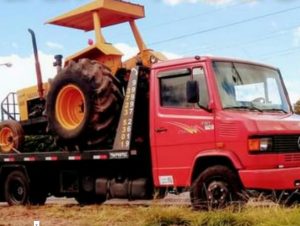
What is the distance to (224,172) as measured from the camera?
9812mm

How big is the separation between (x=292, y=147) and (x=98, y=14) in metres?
5.18

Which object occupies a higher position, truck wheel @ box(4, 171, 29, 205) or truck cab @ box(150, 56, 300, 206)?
truck cab @ box(150, 56, 300, 206)

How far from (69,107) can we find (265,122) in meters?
4.31

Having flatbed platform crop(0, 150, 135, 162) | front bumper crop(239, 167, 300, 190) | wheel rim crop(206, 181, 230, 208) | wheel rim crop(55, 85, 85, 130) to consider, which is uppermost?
wheel rim crop(55, 85, 85, 130)

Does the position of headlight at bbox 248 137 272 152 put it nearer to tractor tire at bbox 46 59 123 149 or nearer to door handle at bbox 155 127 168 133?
door handle at bbox 155 127 168 133

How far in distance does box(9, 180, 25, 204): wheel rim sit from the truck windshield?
5728mm

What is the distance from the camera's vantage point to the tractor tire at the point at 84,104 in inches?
462

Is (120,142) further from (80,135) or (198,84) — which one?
(198,84)

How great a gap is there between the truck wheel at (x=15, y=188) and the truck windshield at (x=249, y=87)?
555 centimetres

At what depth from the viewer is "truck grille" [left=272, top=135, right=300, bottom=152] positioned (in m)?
9.73

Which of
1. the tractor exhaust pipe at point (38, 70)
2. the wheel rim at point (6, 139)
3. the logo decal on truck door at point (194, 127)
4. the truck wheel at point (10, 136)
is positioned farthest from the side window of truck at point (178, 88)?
the wheel rim at point (6, 139)

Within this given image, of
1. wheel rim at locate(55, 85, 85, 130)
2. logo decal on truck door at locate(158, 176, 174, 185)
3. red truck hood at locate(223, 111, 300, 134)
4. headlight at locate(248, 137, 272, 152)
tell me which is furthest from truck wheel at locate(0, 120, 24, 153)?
headlight at locate(248, 137, 272, 152)

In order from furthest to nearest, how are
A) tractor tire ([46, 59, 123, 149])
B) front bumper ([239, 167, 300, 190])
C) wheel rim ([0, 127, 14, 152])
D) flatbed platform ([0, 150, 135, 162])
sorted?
1. wheel rim ([0, 127, 14, 152])
2. tractor tire ([46, 59, 123, 149])
3. flatbed platform ([0, 150, 135, 162])
4. front bumper ([239, 167, 300, 190])

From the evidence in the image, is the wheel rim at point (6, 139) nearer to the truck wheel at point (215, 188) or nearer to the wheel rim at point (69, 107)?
the wheel rim at point (69, 107)
